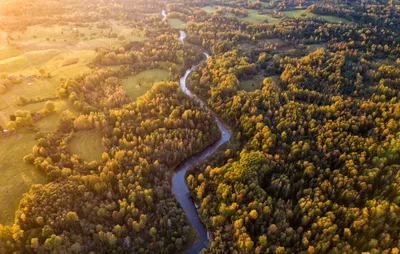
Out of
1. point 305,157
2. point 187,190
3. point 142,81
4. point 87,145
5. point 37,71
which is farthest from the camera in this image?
point 142,81

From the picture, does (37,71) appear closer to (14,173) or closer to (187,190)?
(14,173)

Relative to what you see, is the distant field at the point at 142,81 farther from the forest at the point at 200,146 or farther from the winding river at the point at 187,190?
the winding river at the point at 187,190

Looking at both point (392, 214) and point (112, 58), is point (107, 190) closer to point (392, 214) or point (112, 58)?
point (392, 214)

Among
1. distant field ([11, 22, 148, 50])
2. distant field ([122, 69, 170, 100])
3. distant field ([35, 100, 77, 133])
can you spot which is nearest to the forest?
distant field ([35, 100, 77, 133])

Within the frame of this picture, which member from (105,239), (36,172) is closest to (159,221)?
(105,239)

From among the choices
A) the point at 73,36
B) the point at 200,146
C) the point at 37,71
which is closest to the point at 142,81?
the point at 37,71

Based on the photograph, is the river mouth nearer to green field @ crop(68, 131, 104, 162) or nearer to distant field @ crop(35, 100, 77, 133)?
green field @ crop(68, 131, 104, 162)
